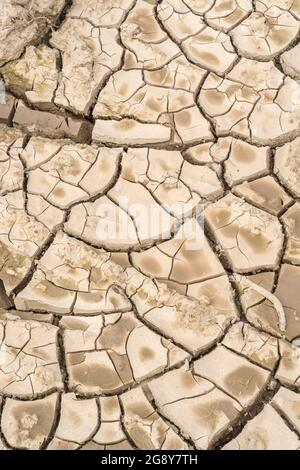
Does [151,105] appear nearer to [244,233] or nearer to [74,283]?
[244,233]

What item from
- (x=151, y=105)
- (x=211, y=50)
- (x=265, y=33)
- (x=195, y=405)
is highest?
(x=265, y=33)

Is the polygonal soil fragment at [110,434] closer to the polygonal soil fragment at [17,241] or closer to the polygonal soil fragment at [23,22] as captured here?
the polygonal soil fragment at [17,241]

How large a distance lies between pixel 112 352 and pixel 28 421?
0.42 metres

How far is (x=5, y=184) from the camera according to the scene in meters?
2.93

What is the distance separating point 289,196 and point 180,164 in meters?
0.52

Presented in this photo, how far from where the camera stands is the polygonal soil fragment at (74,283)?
267cm

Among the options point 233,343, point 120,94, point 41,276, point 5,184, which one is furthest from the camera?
point 120,94

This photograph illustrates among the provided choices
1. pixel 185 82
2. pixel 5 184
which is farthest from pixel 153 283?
pixel 185 82

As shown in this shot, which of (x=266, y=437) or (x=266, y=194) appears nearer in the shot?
(x=266, y=437)

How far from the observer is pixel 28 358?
257 centimetres

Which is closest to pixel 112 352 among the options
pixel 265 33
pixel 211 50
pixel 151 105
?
pixel 151 105

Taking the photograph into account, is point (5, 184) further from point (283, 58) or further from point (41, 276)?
point (283, 58)

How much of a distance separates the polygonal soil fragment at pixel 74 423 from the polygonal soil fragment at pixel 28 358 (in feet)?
0.32

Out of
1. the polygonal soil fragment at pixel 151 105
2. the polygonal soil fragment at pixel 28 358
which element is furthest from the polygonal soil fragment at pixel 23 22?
the polygonal soil fragment at pixel 28 358
